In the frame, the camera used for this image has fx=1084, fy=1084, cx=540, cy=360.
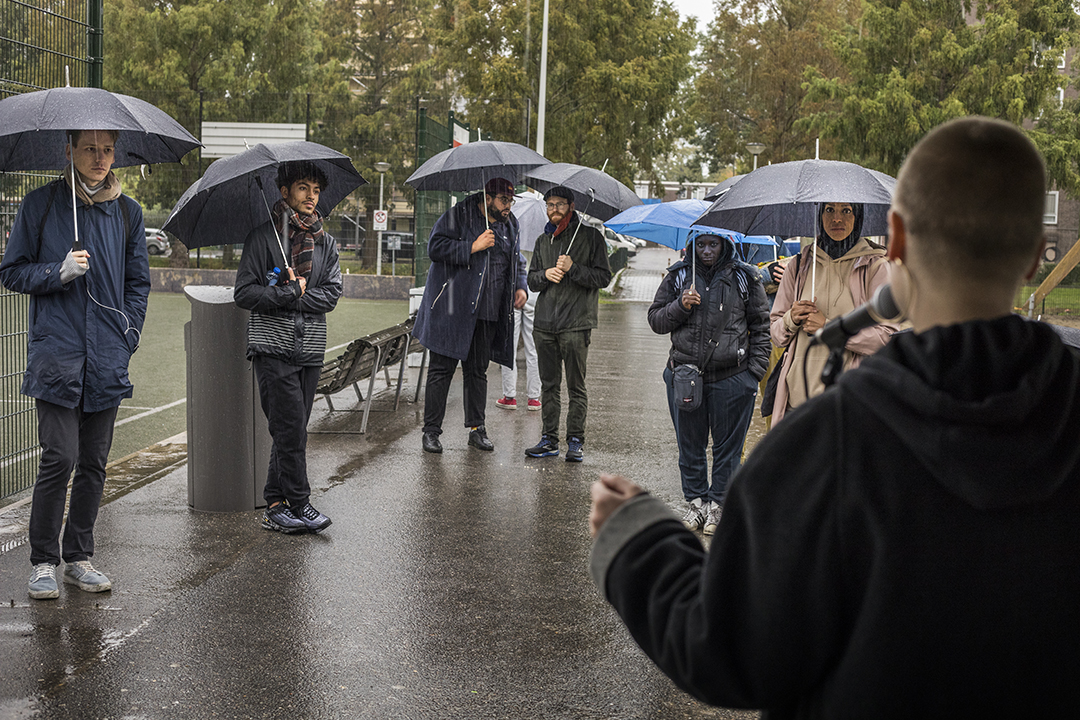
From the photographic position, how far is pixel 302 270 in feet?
19.7

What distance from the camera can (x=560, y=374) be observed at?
323 inches

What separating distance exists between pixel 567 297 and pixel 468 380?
106cm

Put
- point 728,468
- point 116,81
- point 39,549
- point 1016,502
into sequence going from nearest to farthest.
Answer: point 1016,502, point 39,549, point 728,468, point 116,81

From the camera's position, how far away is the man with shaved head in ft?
4.56

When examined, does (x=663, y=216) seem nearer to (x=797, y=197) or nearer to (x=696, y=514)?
(x=696, y=514)

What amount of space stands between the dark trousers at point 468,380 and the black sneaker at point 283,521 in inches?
91.4

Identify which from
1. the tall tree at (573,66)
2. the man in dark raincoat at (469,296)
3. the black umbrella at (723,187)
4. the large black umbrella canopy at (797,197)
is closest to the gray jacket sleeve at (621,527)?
the large black umbrella canopy at (797,197)

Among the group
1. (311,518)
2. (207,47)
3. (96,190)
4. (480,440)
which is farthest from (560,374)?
(207,47)

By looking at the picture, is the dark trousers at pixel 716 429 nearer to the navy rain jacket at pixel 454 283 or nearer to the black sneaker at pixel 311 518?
the black sneaker at pixel 311 518

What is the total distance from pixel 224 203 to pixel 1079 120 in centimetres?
2816

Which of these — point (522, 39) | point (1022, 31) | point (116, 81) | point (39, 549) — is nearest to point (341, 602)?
point (39, 549)

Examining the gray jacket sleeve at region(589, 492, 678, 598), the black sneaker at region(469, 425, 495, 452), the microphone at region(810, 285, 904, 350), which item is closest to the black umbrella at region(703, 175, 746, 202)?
the black sneaker at region(469, 425, 495, 452)

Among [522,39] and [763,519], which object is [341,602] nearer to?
[763,519]

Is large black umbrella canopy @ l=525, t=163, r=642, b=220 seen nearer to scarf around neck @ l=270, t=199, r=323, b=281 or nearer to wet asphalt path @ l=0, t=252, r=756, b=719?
wet asphalt path @ l=0, t=252, r=756, b=719
